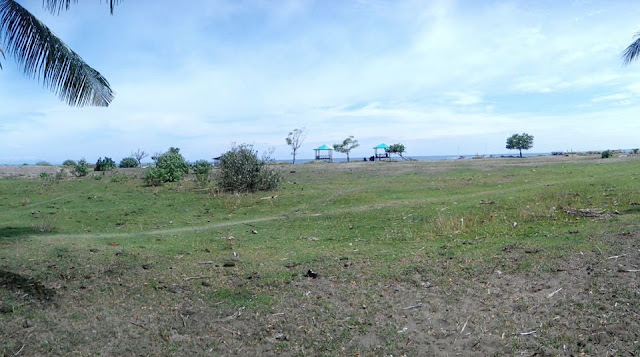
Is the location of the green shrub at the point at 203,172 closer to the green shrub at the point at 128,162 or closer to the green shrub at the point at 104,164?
the green shrub at the point at 104,164

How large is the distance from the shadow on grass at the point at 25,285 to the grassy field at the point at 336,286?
0.03 metres

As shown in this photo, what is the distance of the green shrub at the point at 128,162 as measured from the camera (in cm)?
4778

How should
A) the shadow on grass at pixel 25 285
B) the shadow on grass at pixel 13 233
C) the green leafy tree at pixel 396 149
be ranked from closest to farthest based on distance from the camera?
1. the shadow on grass at pixel 25 285
2. the shadow on grass at pixel 13 233
3. the green leafy tree at pixel 396 149

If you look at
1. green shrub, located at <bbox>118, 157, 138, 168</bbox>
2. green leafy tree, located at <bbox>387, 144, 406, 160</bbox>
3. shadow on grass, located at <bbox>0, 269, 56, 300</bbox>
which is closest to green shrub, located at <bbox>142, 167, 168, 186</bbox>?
shadow on grass, located at <bbox>0, 269, 56, 300</bbox>

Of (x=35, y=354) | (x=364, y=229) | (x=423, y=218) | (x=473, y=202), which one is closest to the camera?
(x=35, y=354)

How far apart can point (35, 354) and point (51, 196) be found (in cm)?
1779

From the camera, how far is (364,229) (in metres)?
12.5

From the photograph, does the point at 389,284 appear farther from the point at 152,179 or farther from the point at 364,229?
the point at 152,179

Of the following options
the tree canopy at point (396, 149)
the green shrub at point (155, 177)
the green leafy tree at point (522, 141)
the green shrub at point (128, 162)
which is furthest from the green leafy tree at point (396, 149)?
the green shrub at point (155, 177)

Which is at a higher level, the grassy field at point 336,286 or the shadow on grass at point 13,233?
the shadow on grass at point 13,233

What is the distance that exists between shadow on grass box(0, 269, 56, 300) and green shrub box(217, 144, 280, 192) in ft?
50.0

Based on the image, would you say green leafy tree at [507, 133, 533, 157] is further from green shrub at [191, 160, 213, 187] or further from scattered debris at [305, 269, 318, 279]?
scattered debris at [305, 269, 318, 279]

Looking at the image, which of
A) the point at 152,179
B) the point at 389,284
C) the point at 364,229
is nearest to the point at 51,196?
the point at 152,179

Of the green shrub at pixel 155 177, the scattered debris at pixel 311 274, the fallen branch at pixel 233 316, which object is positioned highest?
the green shrub at pixel 155 177
